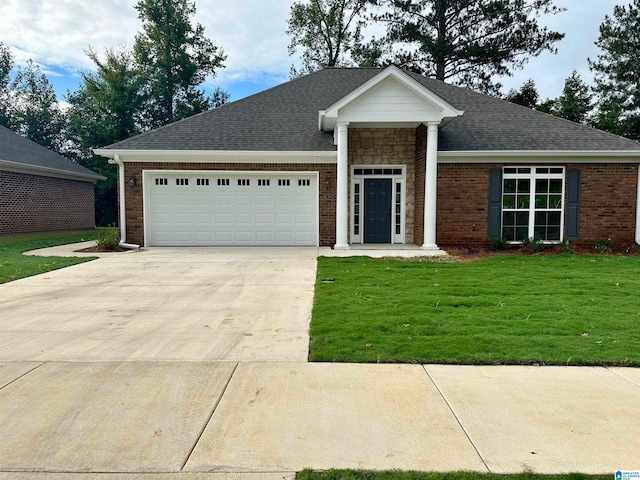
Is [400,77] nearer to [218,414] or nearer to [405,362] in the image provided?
[405,362]

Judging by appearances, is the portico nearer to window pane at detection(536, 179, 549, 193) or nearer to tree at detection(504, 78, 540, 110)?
window pane at detection(536, 179, 549, 193)

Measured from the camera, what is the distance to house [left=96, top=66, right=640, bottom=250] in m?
13.0

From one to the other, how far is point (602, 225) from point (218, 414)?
13586mm

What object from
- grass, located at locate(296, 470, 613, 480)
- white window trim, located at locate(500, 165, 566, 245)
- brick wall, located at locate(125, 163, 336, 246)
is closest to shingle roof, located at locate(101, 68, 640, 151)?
brick wall, located at locate(125, 163, 336, 246)

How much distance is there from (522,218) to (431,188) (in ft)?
10.7

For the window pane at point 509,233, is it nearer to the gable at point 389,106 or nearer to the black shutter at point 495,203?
the black shutter at point 495,203

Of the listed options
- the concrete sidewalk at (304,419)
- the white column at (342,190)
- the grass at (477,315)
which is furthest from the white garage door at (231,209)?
the concrete sidewalk at (304,419)

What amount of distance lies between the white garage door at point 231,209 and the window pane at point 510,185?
18.3 feet

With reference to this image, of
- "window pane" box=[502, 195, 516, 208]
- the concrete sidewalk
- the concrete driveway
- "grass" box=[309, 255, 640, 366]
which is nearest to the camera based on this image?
the concrete sidewalk

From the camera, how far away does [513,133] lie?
13.8 m

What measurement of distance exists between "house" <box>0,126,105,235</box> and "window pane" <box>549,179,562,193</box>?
1910 centimetres

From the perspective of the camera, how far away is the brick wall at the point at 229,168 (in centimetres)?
1338

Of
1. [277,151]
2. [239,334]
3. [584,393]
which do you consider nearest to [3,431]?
[239,334]

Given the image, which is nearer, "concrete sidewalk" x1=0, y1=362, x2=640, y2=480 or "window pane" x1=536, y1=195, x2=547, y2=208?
"concrete sidewalk" x1=0, y1=362, x2=640, y2=480
